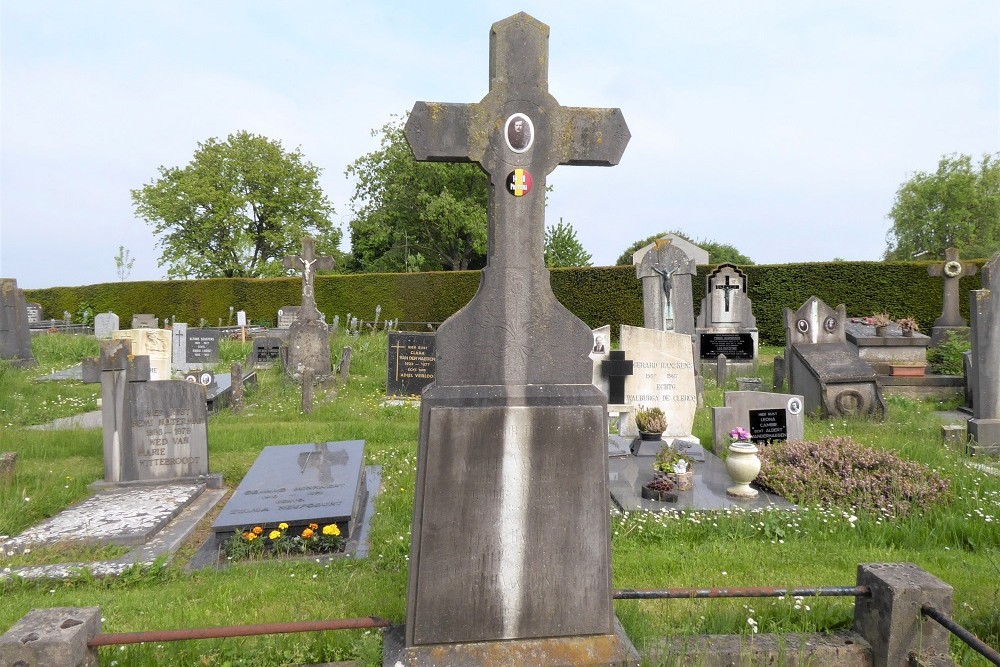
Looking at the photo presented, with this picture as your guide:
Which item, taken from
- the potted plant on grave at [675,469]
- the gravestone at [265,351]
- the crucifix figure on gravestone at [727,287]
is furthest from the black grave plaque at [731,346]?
the gravestone at [265,351]

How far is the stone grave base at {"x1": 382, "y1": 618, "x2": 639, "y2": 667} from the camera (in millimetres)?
2459

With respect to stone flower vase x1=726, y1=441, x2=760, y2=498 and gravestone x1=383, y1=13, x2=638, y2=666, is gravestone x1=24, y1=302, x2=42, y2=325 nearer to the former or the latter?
stone flower vase x1=726, y1=441, x2=760, y2=498

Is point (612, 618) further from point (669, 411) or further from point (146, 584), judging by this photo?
point (669, 411)

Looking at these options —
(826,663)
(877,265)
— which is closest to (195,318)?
(877,265)

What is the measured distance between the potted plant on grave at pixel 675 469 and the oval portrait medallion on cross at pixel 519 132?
4401mm

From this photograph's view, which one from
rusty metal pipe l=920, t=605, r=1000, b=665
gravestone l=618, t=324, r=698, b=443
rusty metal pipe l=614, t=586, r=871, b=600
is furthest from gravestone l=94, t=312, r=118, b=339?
rusty metal pipe l=920, t=605, r=1000, b=665

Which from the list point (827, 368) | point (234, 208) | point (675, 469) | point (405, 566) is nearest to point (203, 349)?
point (405, 566)

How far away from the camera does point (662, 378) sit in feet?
27.9

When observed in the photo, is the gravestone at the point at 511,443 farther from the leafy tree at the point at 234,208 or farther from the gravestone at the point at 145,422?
the leafy tree at the point at 234,208

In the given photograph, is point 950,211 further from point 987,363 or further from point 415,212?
point 987,363

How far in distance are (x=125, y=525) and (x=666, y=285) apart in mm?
9996

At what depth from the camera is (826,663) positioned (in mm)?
2758

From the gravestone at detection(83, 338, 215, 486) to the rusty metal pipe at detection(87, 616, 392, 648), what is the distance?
4.80 metres

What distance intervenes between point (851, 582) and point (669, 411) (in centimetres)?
449
